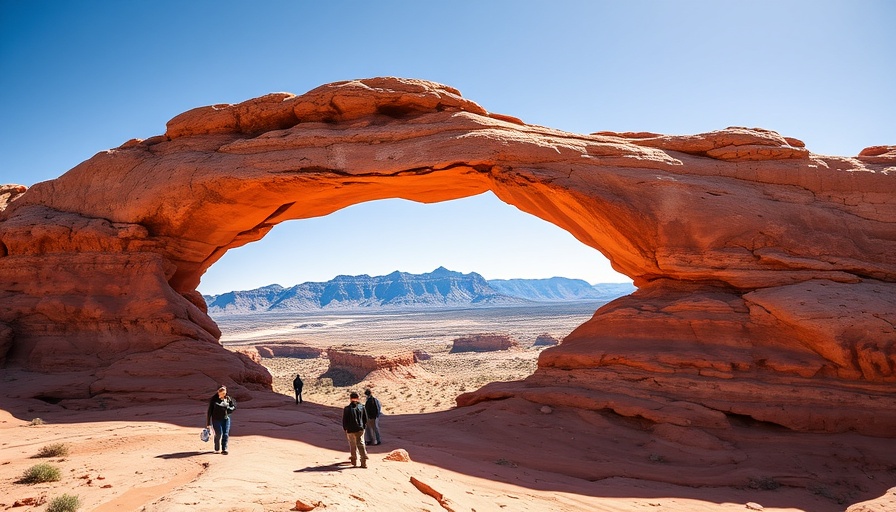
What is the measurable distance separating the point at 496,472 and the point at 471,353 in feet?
143

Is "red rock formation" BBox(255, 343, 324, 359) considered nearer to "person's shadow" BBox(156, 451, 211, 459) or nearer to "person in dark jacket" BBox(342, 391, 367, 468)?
"person's shadow" BBox(156, 451, 211, 459)

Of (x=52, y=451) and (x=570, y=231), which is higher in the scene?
(x=570, y=231)

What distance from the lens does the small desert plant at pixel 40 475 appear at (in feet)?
24.4

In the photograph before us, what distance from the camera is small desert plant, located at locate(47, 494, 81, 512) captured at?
6.09 meters

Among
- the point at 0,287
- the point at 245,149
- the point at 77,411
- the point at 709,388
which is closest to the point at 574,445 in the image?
the point at 709,388

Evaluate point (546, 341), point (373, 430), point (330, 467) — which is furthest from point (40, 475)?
point (546, 341)

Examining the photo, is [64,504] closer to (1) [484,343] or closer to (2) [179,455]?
(2) [179,455]

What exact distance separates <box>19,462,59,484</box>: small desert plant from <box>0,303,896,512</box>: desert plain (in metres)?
0.07

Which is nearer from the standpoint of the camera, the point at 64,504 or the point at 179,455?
the point at 64,504

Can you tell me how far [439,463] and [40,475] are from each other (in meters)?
6.06

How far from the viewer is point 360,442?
8.35 m

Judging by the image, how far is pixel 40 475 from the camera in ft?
24.3

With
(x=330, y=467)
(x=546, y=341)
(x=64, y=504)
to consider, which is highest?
(x=64, y=504)

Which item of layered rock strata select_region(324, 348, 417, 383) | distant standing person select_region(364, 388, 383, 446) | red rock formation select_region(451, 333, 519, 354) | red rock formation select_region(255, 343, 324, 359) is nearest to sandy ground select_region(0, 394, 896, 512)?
distant standing person select_region(364, 388, 383, 446)
